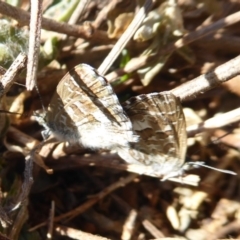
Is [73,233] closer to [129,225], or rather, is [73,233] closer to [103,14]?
[129,225]

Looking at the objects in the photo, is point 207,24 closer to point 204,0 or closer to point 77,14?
point 204,0

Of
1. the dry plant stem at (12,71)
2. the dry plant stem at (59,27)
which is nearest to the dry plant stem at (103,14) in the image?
the dry plant stem at (59,27)

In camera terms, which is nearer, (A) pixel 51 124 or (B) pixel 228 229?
(A) pixel 51 124

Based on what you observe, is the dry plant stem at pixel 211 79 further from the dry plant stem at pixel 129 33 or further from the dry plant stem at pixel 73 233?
the dry plant stem at pixel 73 233

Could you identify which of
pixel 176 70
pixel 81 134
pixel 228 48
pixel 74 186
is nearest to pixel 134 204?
pixel 74 186

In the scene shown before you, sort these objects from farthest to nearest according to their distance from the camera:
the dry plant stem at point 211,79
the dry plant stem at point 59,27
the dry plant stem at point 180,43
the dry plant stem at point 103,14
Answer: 1. the dry plant stem at point 103,14
2. the dry plant stem at point 180,43
3. the dry plant stem at point 59,27
4. the dry plant stem at point 211,79

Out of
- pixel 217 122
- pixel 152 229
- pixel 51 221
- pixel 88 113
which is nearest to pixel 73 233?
pixel 51 221

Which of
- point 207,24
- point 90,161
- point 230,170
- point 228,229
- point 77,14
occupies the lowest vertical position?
point 228,229
